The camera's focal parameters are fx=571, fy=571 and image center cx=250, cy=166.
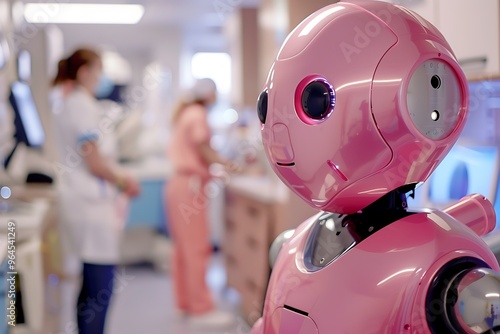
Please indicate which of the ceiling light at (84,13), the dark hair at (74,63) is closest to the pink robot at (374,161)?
the dark hair at (74,63)

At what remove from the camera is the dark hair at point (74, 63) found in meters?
2.49

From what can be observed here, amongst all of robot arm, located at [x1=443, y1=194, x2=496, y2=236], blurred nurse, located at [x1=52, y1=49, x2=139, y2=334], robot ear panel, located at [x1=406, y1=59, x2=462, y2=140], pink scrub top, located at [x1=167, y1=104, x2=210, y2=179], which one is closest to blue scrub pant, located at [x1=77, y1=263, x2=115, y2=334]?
blurred nurse, located at [x1=52, y1=49, x2=139, y2=334]

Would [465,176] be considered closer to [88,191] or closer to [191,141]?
[88,191]

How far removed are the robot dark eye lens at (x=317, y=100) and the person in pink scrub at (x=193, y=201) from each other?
2.39 m

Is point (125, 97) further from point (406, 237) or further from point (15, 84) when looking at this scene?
point (406, 237)

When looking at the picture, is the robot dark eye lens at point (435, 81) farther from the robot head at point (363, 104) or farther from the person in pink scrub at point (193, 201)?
the person in pink scrub at point (193, 201)

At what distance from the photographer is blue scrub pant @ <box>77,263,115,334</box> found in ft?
7.88

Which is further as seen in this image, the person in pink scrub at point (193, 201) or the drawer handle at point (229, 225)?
the drawer handle at point (229, 225)

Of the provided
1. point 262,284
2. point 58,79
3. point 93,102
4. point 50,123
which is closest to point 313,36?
point 93,102

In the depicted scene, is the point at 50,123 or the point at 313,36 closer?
the point at 313,36

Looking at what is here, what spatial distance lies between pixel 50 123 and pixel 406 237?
151 inches

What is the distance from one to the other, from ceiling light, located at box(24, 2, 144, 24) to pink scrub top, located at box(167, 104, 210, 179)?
2.33 m

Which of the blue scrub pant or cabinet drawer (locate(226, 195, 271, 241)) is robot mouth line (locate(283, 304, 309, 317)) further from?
cabinet drawer (locate(226, 195, 271, 241))

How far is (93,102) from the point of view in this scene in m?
2.46
